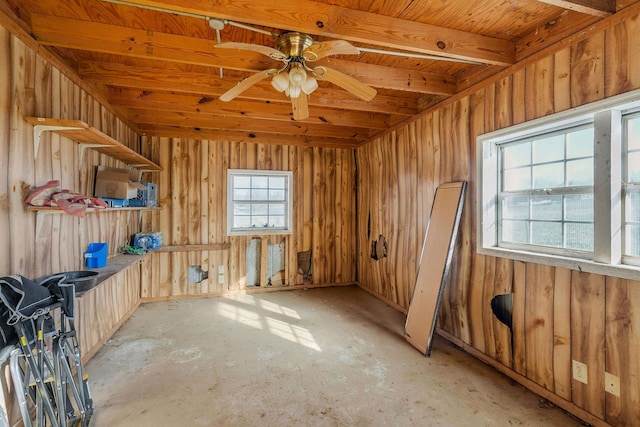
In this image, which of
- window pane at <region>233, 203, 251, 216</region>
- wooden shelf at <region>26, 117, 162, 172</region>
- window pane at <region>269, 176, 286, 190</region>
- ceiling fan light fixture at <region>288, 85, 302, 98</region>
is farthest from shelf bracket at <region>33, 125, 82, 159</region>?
window pane at <region>269, 176, 286, 190</region>

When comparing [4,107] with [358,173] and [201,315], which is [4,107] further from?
[358,173]

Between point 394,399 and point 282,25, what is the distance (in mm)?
2626

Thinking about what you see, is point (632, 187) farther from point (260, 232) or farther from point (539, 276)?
point (260, 232)

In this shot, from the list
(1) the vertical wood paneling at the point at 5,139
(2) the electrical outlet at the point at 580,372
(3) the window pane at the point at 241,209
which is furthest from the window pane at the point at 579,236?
(3) the window pane at the point at 241,209

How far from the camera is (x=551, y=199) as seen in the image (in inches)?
88.1

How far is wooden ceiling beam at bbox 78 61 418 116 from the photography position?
2592mm

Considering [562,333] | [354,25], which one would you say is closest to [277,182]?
[354,25]

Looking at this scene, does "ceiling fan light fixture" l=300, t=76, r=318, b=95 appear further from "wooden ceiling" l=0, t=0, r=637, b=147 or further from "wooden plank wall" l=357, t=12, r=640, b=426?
"wooden plank wall" l=357, t=12, r=640, b=426

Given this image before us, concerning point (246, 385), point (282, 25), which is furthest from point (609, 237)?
point (246, 385)

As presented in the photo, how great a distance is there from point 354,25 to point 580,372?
107 inches

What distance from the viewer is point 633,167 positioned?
1.77 m

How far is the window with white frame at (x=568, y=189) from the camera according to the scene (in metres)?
1.79

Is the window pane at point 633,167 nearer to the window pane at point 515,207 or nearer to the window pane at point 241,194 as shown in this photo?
the window pane at point 515,207

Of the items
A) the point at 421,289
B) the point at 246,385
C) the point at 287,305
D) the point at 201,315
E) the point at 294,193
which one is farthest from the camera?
the point at 294,193
